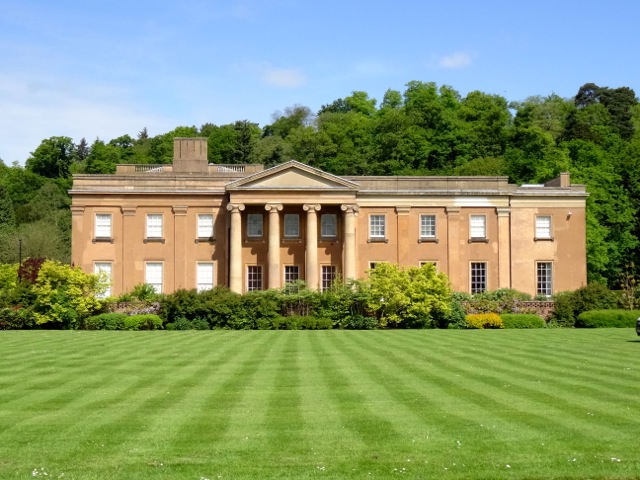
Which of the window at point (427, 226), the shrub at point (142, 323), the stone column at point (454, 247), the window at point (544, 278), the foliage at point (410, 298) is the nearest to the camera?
the shrub at point (142, 323)

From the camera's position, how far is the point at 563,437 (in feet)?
44.1

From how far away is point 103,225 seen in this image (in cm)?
5803

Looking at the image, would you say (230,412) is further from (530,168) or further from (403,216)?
(530,168)

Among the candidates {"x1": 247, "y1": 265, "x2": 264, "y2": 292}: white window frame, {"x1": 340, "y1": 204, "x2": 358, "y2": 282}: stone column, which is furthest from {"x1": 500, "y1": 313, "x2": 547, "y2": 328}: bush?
{"x1": 247, "y1": 265, "x2": 264, "y2": 292}: white window frame

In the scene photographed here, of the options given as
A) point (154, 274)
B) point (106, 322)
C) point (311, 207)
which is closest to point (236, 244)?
point (311, 207)

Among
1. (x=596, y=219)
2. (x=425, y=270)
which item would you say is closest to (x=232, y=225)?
(x=425, y=270)

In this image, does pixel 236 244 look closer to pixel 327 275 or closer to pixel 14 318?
pixel 327 275

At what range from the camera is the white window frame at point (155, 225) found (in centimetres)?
5822

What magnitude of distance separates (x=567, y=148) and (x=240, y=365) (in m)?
62.0

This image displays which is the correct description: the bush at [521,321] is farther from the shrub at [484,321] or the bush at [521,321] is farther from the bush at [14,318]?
the bush at [14,318]

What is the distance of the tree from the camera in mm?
122875

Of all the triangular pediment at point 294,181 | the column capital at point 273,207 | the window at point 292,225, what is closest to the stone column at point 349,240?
the triangular pediment at point 294,181

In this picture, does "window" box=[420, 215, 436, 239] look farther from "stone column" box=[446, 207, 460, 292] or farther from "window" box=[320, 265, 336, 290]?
"window" box=[320, 265, 336, 290]

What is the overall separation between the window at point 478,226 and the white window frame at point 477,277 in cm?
182
